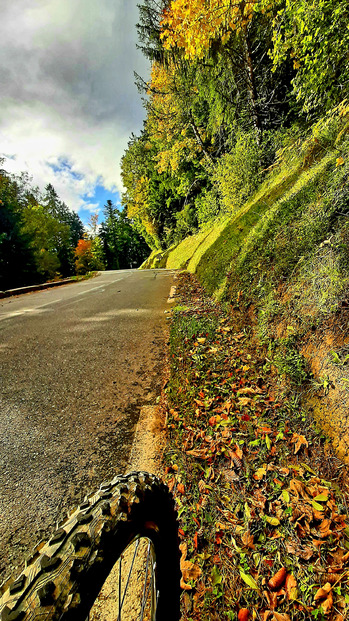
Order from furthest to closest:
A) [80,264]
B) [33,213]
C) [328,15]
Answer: [80,264] < [33,213] < [328,15]

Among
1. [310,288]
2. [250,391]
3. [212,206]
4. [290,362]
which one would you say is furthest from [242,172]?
[250,391]

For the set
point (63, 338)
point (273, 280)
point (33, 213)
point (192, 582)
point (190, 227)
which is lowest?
point (192, 582)

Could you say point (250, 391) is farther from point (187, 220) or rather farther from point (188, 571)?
point (187, 220)

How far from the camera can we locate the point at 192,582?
49.4 inches

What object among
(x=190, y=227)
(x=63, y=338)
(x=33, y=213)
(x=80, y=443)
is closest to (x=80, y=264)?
(x=33, y=213)

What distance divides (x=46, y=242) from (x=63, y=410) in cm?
3018

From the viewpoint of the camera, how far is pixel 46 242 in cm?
2770

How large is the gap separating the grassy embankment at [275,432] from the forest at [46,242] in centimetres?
1782

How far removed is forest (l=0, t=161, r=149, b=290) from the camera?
16594 millimetres

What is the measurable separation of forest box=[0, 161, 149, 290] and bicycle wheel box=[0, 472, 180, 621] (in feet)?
62.2

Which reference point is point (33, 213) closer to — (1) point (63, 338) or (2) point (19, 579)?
(1) point (63, 338)

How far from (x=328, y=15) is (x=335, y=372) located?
5.11 metres

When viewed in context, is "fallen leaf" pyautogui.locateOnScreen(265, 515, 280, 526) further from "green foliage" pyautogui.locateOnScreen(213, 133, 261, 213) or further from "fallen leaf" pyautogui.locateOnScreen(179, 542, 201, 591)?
"green foliage" pyautogui.locateOnScreen(213, 133, 261, 213)

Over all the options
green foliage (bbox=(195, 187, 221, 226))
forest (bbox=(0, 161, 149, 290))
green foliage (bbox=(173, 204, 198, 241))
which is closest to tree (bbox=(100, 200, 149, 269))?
forest (bbox=(0, 161, 149, 290))
